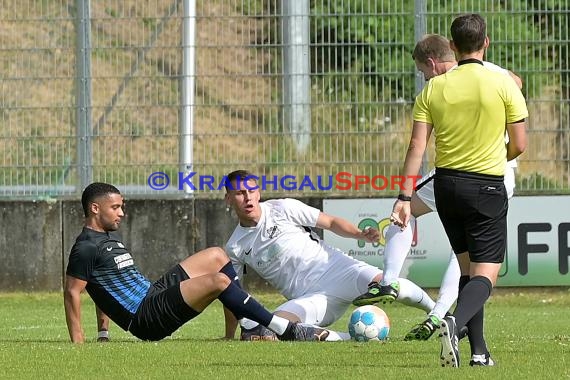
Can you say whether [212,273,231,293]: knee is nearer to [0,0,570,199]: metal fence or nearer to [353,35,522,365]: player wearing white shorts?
[353,35,522,365]: player wearing white shorts

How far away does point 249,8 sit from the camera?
53.4 feet

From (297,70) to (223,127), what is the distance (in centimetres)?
105

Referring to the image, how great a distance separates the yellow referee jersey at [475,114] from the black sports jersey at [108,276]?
2896 mm

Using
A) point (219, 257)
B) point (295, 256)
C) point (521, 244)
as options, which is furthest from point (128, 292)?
point (521, 244)

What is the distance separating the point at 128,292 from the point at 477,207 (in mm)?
3047

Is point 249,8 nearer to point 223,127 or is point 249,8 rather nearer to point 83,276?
point 223,127

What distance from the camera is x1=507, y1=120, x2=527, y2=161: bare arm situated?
7922mm

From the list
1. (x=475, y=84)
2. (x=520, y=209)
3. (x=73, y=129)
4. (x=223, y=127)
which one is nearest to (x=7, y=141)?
(x=73, y=129)

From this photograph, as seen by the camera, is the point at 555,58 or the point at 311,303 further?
the point at 555,58

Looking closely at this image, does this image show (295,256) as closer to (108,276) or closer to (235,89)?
(108,276)

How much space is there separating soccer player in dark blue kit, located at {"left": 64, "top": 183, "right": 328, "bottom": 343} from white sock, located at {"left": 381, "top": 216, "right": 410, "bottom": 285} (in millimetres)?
610

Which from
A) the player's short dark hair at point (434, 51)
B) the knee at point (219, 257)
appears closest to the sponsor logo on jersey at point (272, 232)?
the knee at point (219, 257)

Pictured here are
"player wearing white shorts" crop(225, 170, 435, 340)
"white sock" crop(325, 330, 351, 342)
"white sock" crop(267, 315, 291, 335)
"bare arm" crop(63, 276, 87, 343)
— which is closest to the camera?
"white sock" crop(267, 315, 291, 335)

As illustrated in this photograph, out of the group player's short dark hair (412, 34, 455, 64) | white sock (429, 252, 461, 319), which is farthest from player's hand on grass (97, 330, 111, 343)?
player's short dark hair (412, 34, 455, 64)
